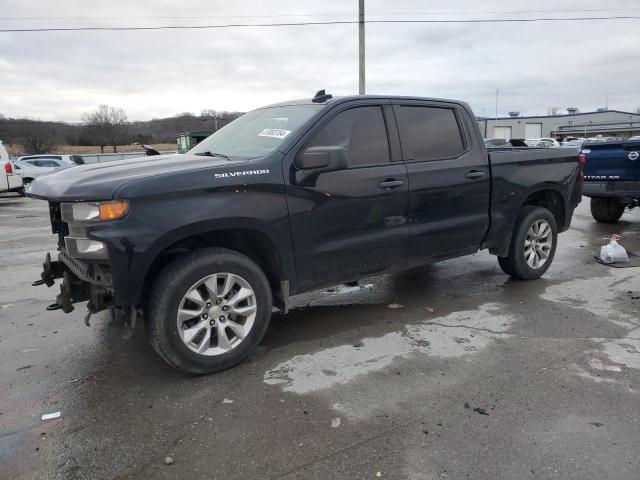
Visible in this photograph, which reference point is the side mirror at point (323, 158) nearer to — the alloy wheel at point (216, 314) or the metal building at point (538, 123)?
the alloy wheel at point (216, 314)

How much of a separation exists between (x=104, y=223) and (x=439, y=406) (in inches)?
92.5

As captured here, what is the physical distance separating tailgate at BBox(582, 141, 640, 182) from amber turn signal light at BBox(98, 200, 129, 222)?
27.0 feet

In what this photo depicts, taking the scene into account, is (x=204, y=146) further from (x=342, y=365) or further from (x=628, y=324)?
(x=628, y=324)

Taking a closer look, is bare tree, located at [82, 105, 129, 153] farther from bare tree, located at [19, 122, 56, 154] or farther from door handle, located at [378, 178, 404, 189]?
door handle, located at [378, 178, 404, 189]

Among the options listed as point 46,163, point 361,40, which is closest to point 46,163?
point 46,163

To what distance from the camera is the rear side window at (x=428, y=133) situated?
14.9 ft

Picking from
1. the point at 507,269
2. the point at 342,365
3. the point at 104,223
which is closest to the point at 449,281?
the point at 507,269

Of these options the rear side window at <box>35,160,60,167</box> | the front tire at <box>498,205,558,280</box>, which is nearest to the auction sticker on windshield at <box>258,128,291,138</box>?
the front tire at <box>498,205,558,280</box>

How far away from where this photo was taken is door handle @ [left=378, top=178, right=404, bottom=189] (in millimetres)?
4230

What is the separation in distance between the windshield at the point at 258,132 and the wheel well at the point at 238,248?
24.9 inches

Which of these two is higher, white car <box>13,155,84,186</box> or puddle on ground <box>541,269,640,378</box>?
white car <box>13,155,84,186</box>

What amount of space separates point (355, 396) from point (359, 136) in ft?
6.96

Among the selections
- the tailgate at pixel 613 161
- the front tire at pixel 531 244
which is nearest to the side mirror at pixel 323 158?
the front tire at pixel 531 244

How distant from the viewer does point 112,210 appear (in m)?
3.12
